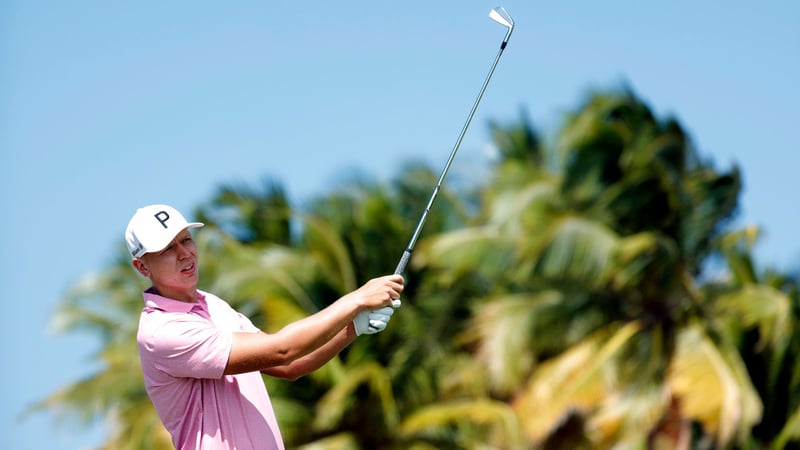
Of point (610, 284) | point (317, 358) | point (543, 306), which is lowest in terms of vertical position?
point (543, 306)

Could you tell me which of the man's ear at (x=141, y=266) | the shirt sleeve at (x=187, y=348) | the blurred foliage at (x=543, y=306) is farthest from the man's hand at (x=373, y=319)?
the blurred foliage at (x=543, y=306)

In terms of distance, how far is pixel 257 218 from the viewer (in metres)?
22.0

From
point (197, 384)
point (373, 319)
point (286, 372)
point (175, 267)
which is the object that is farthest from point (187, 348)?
point (286, 372)

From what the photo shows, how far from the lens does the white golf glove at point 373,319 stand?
4.88m

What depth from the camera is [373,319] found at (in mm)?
4902

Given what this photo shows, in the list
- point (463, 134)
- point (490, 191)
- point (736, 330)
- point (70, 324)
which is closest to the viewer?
point (463, 134)

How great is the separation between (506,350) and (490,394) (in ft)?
4.05

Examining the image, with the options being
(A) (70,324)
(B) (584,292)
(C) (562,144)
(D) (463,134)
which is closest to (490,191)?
(C) (562,144)

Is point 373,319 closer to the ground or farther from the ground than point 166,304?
farther from the ground

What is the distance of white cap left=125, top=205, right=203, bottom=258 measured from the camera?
16.3 ft

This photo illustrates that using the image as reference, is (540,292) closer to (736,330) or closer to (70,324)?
(736,330)

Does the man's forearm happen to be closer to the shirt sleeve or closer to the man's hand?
the man's hand

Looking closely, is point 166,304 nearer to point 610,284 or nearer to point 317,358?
point 317,358

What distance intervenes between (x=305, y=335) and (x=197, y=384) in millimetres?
435
